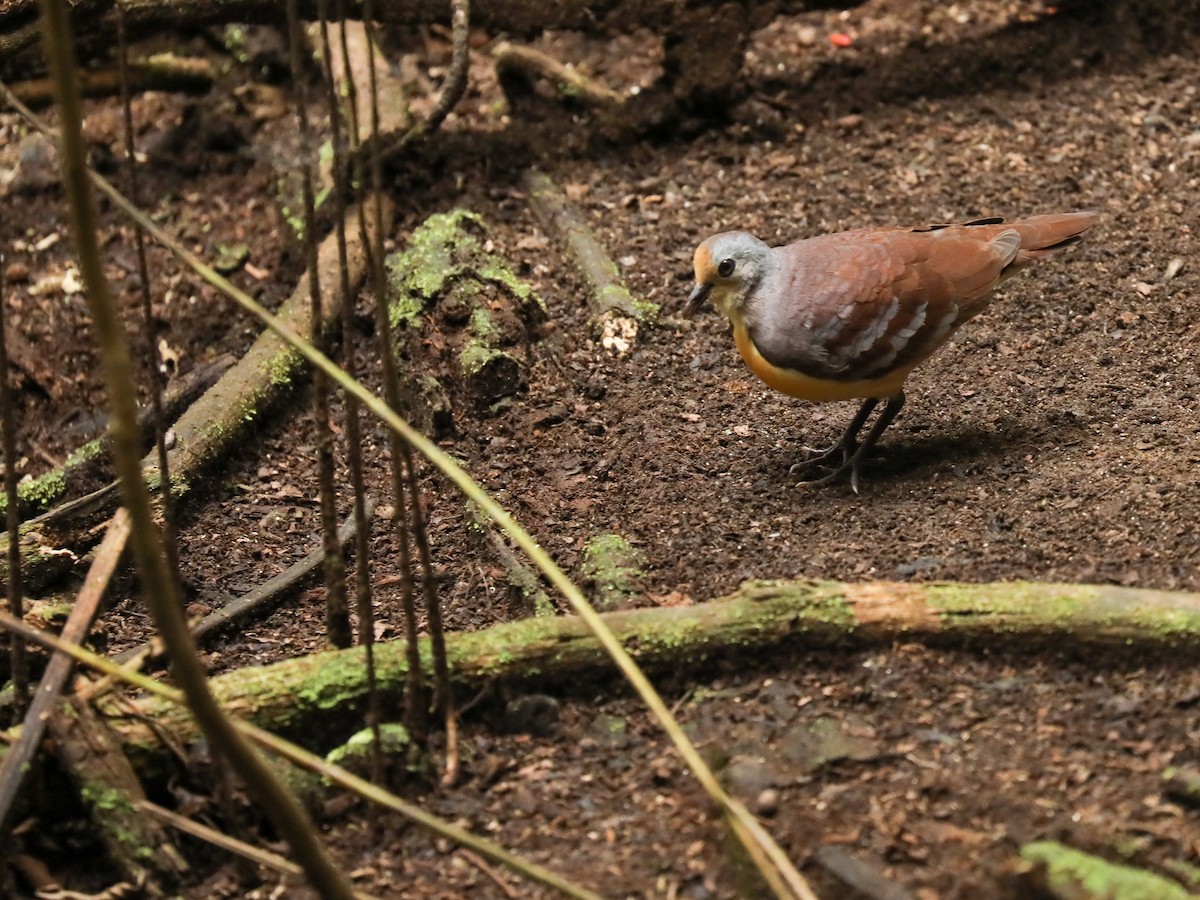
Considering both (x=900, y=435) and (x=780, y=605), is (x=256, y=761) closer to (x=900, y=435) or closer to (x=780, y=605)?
(x=780, y=605)

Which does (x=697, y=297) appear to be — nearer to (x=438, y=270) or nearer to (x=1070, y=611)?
(x=438, y=270)

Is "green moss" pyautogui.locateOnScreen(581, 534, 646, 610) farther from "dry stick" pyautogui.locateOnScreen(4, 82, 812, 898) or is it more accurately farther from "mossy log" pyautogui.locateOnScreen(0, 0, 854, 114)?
"mossy log" pyautogui.locateOnScreen(0, 0, 854, 114)

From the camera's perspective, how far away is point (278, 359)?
6.25 metres

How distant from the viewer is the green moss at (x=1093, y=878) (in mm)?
2789

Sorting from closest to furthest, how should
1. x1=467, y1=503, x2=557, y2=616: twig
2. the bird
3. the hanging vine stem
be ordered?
x1=467, y1=503, x2=557, y2=616: twig
the bird
the hanging vine stem

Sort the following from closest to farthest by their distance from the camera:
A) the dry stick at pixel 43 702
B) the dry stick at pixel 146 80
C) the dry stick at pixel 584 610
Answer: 1. the dry stick at pixel 584 610
2. the dry stick at pixel 43 702
3. the dry stick at pixel 146 80

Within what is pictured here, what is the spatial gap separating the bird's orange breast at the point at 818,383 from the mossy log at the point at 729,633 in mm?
1286

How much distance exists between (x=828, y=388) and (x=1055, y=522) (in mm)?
1041

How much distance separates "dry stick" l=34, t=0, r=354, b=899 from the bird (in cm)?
311

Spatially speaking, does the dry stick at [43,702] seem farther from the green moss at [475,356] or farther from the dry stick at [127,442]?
the green moss at [475,356]

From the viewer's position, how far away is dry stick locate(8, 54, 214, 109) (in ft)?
28.6

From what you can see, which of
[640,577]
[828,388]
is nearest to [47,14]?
[640,577]

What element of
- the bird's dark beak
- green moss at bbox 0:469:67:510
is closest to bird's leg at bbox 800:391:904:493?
the bird's dark beak

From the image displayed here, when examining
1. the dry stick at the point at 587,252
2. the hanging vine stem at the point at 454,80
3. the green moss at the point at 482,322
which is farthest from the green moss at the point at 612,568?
the hanging vine stem at the point at 454,80
